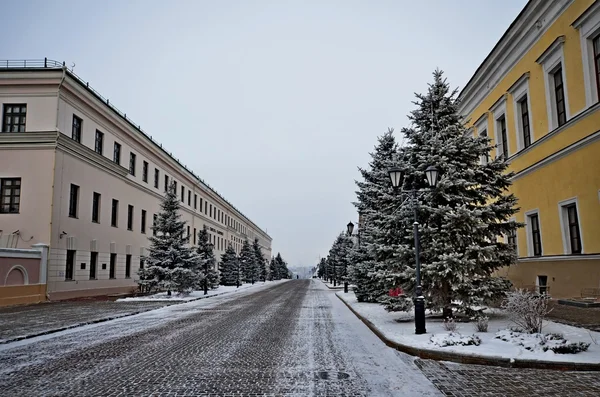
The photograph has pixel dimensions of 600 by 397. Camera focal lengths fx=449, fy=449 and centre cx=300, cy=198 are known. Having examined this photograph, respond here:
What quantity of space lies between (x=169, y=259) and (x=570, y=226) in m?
21.8

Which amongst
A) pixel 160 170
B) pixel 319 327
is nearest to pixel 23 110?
pixel 160 170

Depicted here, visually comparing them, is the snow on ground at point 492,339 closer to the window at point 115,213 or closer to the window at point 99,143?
the window at point 99,143

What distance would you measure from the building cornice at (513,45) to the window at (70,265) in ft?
76.6

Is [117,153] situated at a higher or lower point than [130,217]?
higher

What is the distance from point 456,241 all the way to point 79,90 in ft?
81.1

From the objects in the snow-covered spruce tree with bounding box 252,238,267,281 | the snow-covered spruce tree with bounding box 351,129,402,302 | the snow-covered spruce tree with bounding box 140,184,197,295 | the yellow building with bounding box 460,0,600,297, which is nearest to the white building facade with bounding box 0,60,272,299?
the snow-covered spruce tree with bounding box 140,184,197,295

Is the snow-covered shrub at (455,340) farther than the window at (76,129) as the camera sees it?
No

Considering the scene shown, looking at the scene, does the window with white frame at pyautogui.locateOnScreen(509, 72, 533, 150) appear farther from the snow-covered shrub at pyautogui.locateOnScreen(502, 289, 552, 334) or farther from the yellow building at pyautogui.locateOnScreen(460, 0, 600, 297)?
the snow-covered shrub at pyautogui.locateOnScreen(502, 289, 552, 334)

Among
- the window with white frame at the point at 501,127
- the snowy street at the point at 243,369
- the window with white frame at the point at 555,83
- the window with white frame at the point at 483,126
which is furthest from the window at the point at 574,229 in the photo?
the snowy street at the point at 243,369

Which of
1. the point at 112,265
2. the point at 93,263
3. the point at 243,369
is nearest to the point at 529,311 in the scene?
the point at 243,369

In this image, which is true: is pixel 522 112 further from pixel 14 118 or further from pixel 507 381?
pixel 14 118

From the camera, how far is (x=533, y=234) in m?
20.4

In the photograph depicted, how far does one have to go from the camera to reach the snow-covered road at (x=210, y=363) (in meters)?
6.31

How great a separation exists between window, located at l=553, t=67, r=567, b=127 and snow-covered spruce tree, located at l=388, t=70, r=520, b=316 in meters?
7.03
